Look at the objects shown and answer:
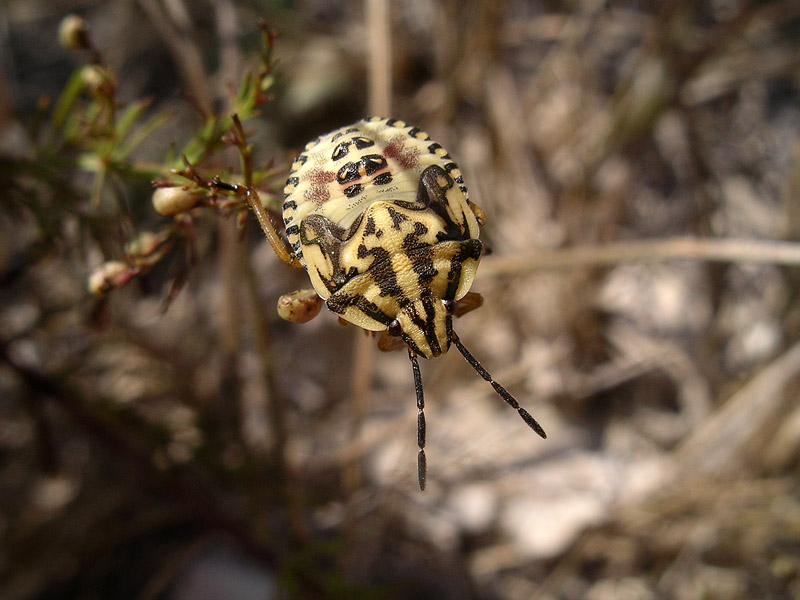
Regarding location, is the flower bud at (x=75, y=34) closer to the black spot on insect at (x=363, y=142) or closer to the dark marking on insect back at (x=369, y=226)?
the black spot on insect at (x=363, y=142)

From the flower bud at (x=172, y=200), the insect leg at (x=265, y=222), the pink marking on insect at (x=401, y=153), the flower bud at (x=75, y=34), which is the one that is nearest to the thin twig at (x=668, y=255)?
the pink marking on insect at (x=401, y=153)

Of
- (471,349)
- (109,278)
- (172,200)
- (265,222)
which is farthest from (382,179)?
(471,349)

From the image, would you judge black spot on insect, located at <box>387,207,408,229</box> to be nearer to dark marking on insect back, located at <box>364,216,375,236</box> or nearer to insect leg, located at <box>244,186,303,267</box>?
dark marking on insect back, located at <box>364,216,375,236</box>

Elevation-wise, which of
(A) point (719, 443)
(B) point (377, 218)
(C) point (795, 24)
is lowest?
(A) point (719, 443)

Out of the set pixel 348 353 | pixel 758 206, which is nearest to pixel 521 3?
pixel 758 206

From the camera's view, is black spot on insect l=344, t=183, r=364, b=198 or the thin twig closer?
black spot on insect l=344, t=183, r=364, b=198

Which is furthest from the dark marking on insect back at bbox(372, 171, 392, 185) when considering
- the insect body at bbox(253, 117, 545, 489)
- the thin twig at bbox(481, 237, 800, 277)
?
the thin twig at bbox(481, 237, 800, 277)

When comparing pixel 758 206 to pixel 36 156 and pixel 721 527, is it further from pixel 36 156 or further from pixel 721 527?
pixel 36 156
